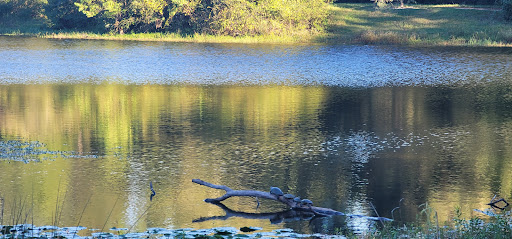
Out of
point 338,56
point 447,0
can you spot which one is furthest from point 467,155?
point 447,0

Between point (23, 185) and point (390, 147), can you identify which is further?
point (390, 147)

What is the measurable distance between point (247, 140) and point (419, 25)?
138 feet

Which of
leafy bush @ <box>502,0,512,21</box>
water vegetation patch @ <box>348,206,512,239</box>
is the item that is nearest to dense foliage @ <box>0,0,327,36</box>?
leafy bush @ <box>502,0,512,21</box>

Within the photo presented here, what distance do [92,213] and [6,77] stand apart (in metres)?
23.1

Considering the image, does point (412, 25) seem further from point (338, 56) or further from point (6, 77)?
point (6, 77)

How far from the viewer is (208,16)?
188ft

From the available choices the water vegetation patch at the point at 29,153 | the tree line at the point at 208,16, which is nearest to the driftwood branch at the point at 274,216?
the water vegetation patch at the point at 29,153

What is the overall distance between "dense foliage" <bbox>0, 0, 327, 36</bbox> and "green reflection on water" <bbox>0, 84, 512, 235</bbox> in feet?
92.3

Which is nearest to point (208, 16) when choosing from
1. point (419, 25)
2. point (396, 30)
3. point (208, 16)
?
point (208, 16)

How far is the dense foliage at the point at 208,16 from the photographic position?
55.8 m

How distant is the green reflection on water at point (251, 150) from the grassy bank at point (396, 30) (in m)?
24.1

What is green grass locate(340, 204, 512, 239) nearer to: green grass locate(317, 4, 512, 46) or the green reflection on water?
the green reflection on water

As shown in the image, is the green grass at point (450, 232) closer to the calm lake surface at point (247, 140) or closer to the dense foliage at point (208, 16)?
the calm lake surface at point (247, 140)

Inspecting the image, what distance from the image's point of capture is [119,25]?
6044 centimetres
